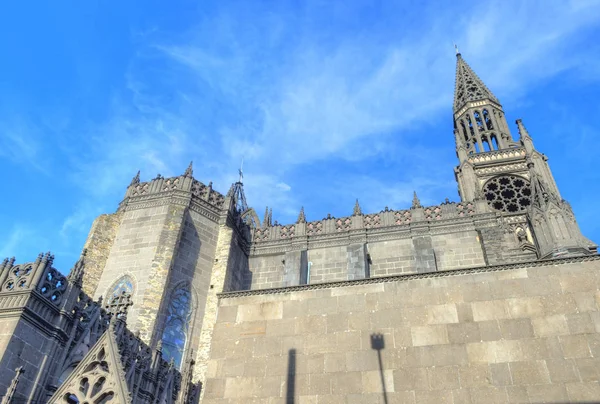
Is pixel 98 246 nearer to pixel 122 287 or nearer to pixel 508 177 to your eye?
pixel 122 287

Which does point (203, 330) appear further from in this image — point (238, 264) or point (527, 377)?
point (527, 377)

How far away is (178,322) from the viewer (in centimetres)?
1981

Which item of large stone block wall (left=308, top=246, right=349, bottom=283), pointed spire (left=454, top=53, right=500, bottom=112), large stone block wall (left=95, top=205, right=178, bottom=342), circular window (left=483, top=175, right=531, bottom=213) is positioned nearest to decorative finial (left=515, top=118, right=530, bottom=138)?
circular window (left=483, top=175, right=531, bottom=213)

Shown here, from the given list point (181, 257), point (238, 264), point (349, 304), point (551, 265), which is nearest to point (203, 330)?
point (181, 257)

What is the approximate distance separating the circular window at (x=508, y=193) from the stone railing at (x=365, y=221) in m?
6.13

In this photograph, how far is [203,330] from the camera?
66.1ft

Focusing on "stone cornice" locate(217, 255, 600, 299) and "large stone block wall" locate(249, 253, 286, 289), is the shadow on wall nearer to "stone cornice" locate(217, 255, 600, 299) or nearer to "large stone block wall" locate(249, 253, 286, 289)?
"stone cornice" locate(217, 255, 600, 299)

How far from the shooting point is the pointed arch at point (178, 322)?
62.1ft

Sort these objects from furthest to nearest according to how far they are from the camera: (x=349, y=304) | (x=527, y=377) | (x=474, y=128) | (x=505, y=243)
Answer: (x=474, y=128) < (x=505, y=243) < (x=349, y=304) < (x=527, y=377)

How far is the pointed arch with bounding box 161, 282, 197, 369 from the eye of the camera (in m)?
18.9

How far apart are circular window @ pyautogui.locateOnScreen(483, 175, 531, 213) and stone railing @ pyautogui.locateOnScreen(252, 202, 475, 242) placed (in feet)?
20.1

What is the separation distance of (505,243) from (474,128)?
17395mm

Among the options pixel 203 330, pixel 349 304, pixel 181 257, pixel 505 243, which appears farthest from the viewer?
pixel 505 243

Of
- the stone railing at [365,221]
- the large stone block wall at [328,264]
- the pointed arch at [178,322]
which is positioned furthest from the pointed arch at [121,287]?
the large stone block wall at [328,264]
